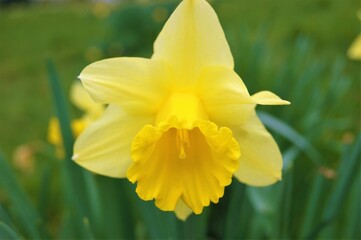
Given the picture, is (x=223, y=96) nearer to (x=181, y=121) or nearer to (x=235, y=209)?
(x=181, y=121)

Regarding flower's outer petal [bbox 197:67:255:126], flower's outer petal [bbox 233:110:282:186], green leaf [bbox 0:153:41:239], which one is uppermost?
flower's outer petal [bbox 197:67:255:126]

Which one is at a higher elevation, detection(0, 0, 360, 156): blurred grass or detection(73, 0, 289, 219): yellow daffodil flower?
detection(73, 0, 289, 219): yellow daffodil flower

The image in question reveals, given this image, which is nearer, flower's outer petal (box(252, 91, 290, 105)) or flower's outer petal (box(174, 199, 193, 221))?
flower's outer petal (box(252, 91, 290, 105))

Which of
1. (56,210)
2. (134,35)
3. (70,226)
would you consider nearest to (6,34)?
(134,35)

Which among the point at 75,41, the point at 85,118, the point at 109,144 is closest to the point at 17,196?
the point at 85,118

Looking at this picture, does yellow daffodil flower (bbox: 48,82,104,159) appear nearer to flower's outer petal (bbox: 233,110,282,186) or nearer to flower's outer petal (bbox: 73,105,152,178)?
flower's outer petal (bbox: 73,105,152,178)

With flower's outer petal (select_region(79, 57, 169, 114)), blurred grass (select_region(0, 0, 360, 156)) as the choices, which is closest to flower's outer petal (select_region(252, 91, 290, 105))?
flower's outer petal (select_region(79, 57, 169, 114))

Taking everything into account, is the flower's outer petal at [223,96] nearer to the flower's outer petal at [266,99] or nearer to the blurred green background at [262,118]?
the flower's outer petal at [266,99]

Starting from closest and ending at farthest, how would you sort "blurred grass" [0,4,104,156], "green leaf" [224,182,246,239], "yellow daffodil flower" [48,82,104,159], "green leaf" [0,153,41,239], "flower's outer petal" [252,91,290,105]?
"flower's outer petal" [252,91,290,105] → "green leaf" [224,182,246,239] → "green leaf" [0,153,41,239] → "yellow daffodil flower" [48,82,104,159] → "blurred grass" [0,4,104,156]
